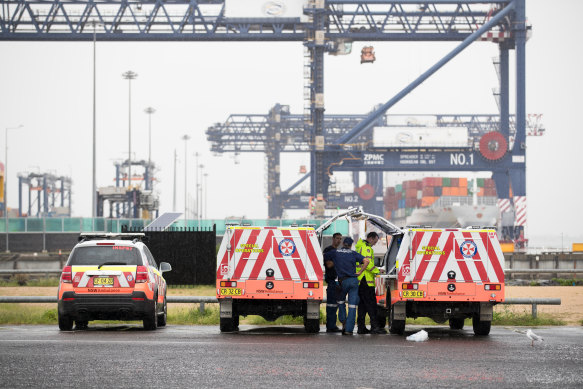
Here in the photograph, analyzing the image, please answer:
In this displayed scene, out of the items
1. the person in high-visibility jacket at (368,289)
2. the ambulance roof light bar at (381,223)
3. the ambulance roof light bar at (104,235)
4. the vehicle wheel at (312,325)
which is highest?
the ambulance roof light bar at (381,223)

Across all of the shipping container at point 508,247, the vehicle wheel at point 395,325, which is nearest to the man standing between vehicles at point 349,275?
the vehicle wheel at point 395,325

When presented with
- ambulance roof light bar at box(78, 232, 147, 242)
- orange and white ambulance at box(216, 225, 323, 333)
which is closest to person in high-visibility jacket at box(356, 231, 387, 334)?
orange and white ambulance at box(216, 225, 323, 333)

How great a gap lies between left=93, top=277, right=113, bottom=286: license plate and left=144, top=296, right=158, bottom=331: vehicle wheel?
932 millimetres

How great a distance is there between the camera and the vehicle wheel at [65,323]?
17192 millimetres

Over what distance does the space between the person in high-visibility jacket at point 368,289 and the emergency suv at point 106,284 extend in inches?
140

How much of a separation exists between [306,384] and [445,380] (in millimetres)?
1470

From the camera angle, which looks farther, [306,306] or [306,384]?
[306,306]

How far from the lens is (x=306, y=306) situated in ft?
57.0

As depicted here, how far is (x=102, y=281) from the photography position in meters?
16.9

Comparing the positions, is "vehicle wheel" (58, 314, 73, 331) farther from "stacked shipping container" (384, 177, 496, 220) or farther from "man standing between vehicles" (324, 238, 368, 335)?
"stacked shipping container" (384, 177, 496, 220)

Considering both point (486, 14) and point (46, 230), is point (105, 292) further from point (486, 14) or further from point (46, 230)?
point (486, 14)

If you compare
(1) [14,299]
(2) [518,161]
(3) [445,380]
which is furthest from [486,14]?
(3) [445,380]

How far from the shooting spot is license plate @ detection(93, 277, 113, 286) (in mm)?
16927

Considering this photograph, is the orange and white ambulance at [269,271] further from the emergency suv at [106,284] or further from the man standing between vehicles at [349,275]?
the emergency suv at [106,284]
